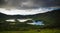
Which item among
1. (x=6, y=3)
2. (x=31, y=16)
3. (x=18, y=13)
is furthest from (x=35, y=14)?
(x=6, y=3)

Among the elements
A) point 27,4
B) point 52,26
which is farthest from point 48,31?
point 27,4

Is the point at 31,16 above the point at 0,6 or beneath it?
beneath

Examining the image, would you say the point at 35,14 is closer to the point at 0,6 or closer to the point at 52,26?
the point at 52,26

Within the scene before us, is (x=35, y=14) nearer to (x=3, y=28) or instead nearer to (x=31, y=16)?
(x=31, y=16)

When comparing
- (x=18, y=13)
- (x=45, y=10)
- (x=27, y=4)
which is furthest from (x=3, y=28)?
(x=45, y=10)

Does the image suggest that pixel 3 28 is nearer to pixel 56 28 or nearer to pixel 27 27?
pixel 27 27

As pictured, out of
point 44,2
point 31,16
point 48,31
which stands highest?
point 44,2

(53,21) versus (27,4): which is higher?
(27,4)
